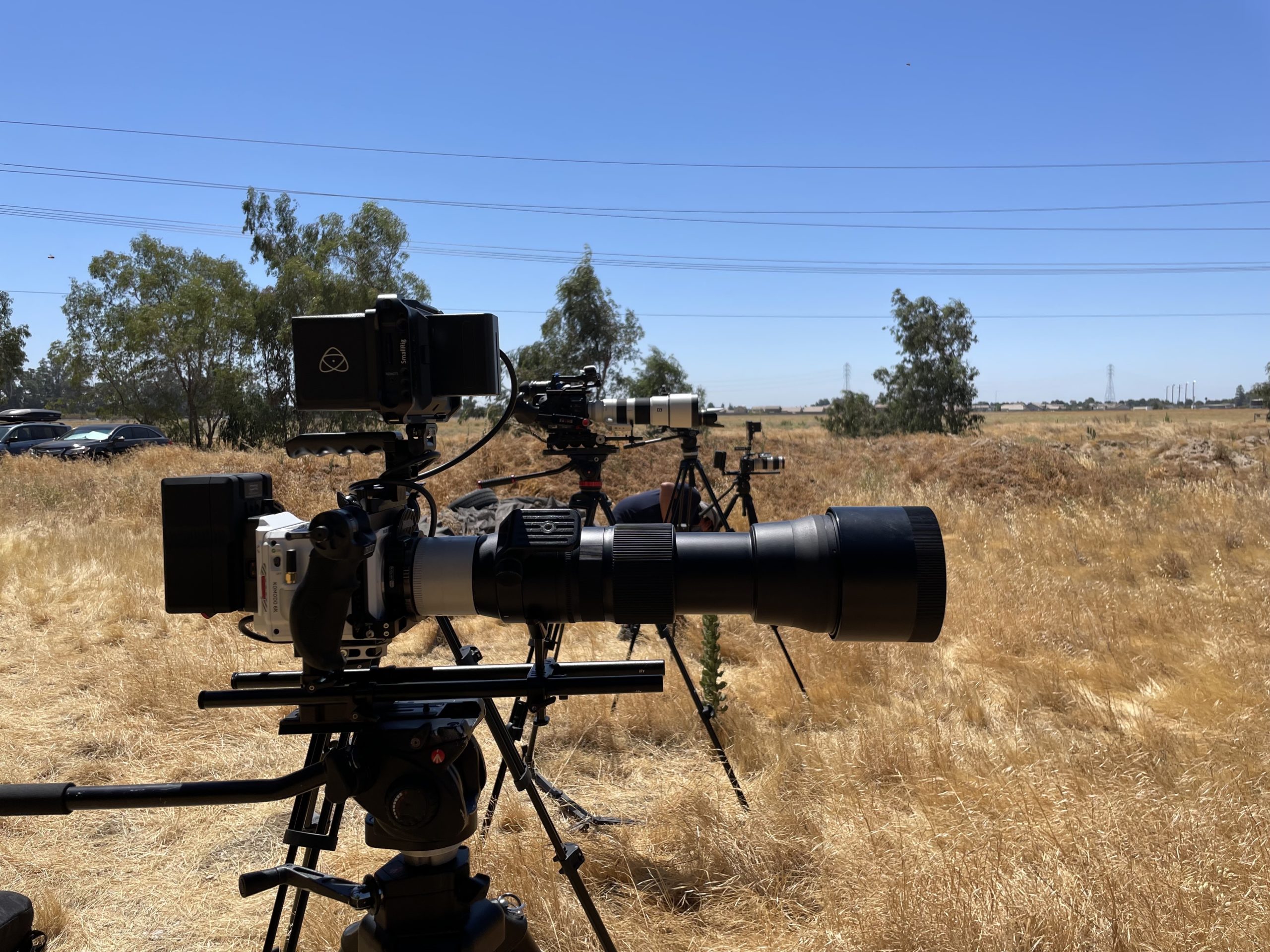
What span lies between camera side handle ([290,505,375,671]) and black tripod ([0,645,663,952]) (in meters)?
0.16

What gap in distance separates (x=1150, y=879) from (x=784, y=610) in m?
1.65

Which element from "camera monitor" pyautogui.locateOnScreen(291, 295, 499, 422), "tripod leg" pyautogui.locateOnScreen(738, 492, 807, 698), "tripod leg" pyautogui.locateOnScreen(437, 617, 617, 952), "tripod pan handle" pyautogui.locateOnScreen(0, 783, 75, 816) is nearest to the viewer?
"tripod pan handle" pyautogui.locateOnScreen(0, 783, 75, 816)

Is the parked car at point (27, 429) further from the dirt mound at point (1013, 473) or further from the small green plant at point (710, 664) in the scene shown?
the small green plant at point (710, 664)

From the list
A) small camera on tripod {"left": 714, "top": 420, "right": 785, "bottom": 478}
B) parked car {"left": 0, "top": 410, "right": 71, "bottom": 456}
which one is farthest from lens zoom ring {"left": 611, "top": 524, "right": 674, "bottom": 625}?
parked car {"left": 0, "top": 410, "right": 71, "bottom": 456}

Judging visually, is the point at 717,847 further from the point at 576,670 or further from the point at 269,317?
the point at 269,317

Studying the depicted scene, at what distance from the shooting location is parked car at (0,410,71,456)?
18.7 m

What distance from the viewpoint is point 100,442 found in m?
17.9

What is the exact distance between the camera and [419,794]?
1.34m

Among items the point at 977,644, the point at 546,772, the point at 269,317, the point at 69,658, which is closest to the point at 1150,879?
the point at 546,772

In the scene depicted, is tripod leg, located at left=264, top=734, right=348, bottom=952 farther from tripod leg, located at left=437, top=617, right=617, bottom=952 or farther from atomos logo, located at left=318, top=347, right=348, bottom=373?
atomos logo, located at left=318, top=347, right=348, bottom=373

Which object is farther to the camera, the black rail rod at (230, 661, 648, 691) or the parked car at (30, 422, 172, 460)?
the parked car at (30, 422, 172, 460)

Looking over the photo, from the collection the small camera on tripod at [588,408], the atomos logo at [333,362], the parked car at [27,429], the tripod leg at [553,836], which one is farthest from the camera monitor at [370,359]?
the parked car at [27,429]

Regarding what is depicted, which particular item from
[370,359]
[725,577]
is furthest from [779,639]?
[370,359]

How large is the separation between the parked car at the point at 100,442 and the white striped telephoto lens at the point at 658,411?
1623cm
